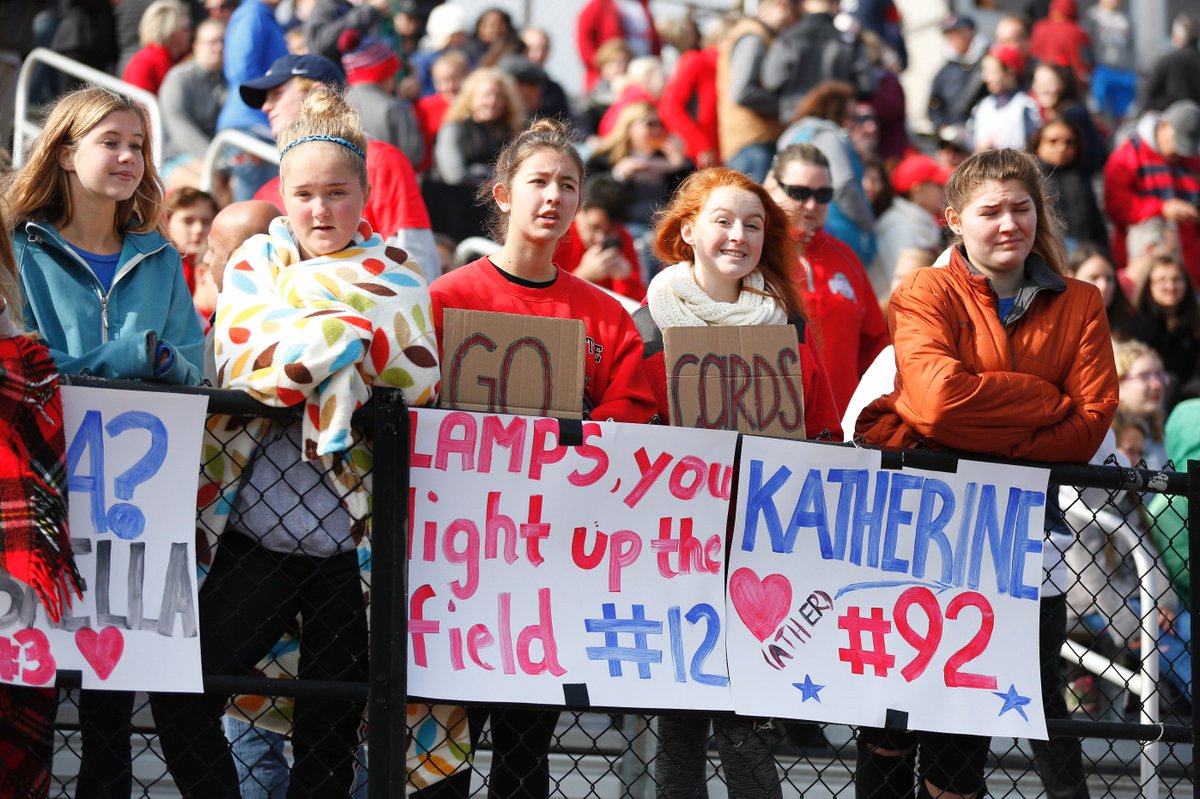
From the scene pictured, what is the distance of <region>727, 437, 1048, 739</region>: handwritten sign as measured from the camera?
4461 millimetres

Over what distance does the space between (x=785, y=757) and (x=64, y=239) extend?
9.69ft

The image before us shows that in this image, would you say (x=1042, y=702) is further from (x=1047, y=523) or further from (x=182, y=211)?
(x=182, y=211)

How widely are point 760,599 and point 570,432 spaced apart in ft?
2.21

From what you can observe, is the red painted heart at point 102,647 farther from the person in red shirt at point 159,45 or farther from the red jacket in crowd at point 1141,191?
the red jacket in crowd at point 1141,191

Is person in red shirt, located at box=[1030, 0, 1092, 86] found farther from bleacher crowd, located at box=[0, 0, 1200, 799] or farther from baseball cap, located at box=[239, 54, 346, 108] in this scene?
baseball cap, located at box=[239, 54, 346, 108]

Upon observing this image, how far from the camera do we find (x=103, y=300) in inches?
172

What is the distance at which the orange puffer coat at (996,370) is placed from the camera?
458 centimetres

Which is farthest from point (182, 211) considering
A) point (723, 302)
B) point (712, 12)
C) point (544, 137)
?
point (712, 12)

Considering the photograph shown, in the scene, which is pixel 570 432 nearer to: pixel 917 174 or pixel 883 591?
pixel 883 591

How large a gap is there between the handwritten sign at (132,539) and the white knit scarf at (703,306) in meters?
1.55

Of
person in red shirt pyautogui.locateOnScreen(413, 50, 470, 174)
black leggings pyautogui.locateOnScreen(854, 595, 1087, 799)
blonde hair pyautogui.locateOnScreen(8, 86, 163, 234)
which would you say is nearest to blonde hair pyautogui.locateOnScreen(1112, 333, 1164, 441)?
black leggings pyautogui.locateOnScreen(854, 595, 1087, 799)

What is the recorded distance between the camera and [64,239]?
4418 mm

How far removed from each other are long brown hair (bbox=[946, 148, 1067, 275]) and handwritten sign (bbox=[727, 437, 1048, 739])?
76 centimetres

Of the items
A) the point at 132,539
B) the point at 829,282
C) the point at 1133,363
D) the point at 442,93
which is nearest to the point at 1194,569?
the point at 829,282
